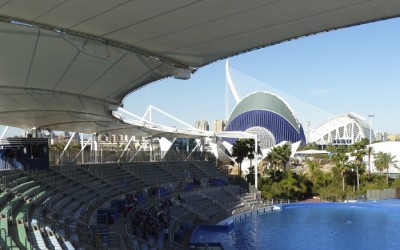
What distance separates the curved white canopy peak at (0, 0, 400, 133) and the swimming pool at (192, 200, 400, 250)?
1630 cm

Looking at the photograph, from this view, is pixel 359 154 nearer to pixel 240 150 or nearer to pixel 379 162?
pixel 379 162

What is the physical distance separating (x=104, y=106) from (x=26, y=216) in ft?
26.2

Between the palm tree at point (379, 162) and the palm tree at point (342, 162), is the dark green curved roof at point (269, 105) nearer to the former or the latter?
the palm tree at point (379, 162)

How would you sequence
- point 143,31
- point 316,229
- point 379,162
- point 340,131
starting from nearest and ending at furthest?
point 143,31 < point 316,229 < point 379,162 < point 340,131

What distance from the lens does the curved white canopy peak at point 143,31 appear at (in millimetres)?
8438

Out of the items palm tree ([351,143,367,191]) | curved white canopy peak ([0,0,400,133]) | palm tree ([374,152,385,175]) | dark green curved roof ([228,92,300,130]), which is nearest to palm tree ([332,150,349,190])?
palm tree ([351,143,367,191])

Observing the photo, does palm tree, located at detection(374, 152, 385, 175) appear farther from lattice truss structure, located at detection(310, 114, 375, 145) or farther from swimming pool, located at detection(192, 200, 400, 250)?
lattice truss structure, located at detection(310, 114, 375, 145)

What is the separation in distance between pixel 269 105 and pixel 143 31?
91.8 metres

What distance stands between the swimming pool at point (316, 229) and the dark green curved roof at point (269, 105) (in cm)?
5655

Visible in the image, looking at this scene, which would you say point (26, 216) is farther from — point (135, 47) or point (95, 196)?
point (95, 196)

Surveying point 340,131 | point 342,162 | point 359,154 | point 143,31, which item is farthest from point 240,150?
point 340,131

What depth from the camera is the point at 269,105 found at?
100312 mm

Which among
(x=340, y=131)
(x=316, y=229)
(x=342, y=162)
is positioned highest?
(x=340, y=131)

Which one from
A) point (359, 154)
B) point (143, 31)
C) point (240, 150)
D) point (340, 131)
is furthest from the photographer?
point (340, 131)
